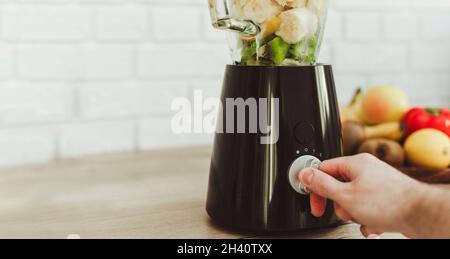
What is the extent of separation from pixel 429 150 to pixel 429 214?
507 mm

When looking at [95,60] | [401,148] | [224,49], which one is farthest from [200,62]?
[401,148]

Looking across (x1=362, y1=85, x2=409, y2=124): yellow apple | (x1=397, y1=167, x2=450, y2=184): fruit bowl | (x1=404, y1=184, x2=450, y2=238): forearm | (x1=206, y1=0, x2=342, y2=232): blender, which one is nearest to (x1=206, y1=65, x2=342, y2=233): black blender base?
(x1=206, y1=0, x2=342, y2=232): blender

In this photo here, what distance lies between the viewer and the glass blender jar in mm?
719

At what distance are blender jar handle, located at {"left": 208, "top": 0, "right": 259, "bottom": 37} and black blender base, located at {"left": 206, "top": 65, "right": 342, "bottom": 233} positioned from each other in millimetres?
49

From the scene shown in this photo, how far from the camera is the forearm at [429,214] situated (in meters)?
0.59

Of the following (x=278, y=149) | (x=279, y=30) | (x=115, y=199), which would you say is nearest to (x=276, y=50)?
(x=279, y=30)

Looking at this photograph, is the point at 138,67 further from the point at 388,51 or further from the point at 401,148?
the point at 388,51

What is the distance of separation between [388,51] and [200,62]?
61 cm

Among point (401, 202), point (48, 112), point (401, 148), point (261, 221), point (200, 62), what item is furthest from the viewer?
point (200, 62)

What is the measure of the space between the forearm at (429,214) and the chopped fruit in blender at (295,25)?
245 mm

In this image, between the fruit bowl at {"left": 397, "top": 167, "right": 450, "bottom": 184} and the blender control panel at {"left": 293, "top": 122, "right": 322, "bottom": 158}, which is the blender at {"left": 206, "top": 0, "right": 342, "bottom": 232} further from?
the fruit bowl at {"left": 397, "top": 167, "right": 450, "bottom": 184}

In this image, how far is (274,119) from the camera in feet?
2.37
